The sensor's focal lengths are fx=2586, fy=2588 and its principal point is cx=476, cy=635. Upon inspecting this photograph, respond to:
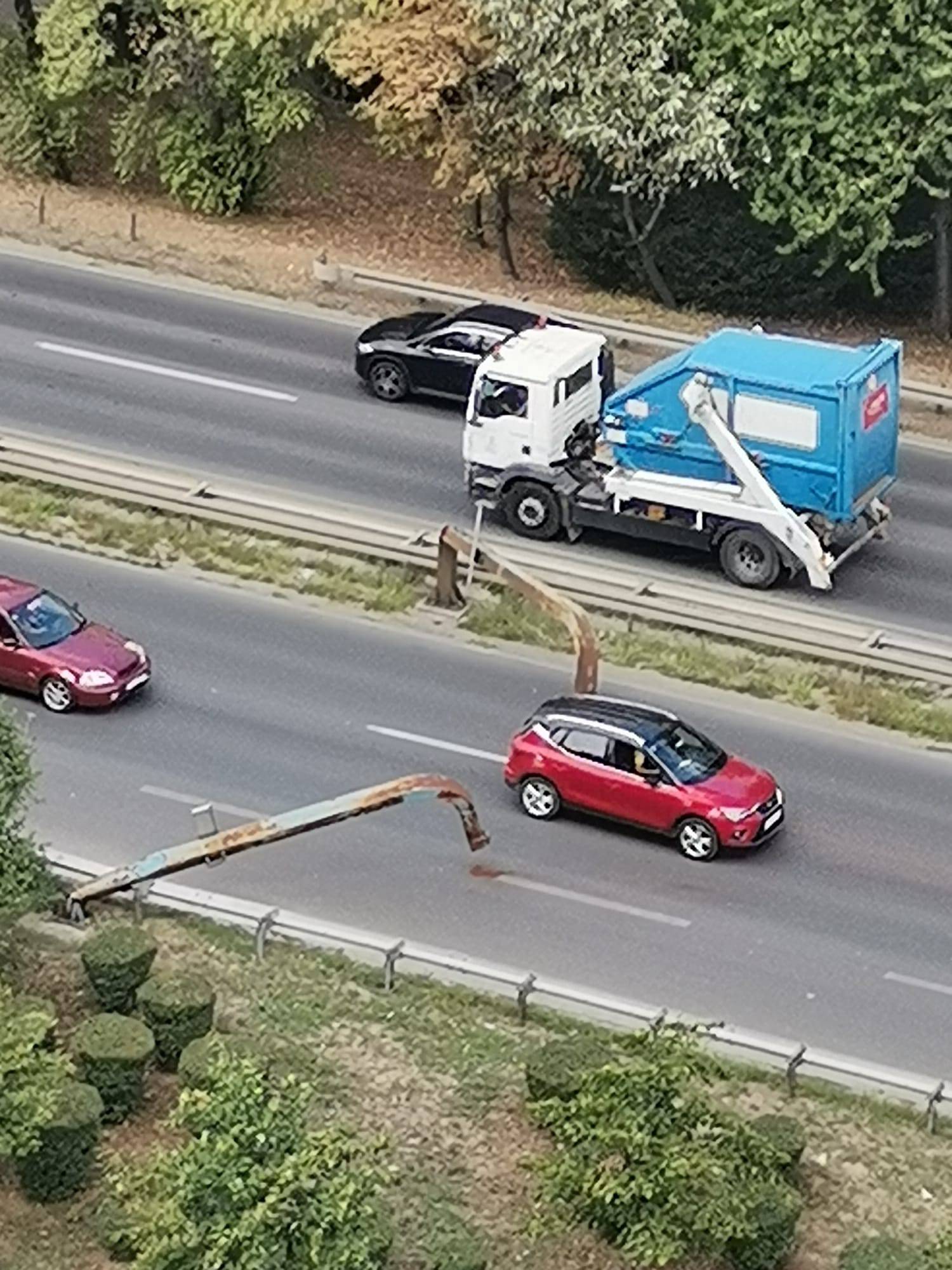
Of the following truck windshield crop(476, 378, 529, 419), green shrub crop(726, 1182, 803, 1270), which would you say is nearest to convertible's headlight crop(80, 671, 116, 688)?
truck windshield crop(476, 378, 529, 419)

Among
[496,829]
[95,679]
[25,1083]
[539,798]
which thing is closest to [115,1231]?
[25,1083]

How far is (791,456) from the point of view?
34.7 meters

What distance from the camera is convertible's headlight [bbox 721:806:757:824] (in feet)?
91.3

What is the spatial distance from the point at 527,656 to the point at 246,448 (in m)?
7.70

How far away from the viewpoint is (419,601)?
34031 millimetres

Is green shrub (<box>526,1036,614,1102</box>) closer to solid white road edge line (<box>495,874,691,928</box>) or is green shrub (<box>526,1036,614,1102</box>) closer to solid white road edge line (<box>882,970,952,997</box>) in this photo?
solid white road edge line (<box>495,874,691,928</box>)

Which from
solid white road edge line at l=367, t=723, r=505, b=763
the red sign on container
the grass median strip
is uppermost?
the red sign on container

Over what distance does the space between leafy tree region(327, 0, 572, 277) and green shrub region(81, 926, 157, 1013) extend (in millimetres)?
22639

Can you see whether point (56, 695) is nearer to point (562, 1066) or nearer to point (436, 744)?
point (436, 744)

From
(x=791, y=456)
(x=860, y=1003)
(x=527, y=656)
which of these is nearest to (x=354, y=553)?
(x=527, y=656)

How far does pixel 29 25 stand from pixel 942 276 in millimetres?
19364

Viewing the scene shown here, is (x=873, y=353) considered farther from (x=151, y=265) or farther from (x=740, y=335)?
(x=151, y=265)

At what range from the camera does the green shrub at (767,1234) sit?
20656 mm

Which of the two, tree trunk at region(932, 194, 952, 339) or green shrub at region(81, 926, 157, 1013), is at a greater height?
tree trunk at region(932, 194, 952, 339)
